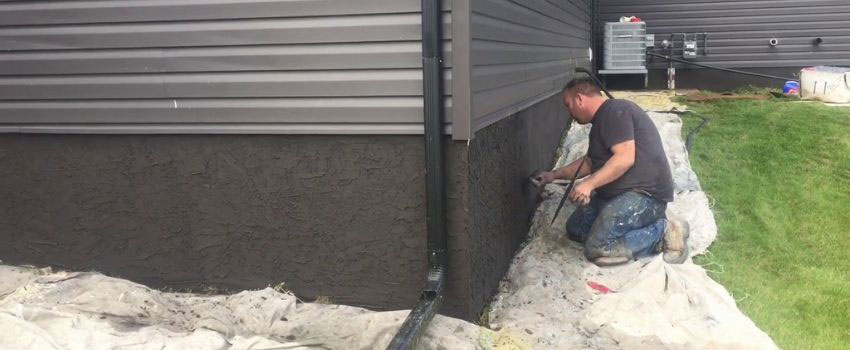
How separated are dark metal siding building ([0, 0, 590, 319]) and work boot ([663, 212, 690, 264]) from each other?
142cm

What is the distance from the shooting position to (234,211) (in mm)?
4043

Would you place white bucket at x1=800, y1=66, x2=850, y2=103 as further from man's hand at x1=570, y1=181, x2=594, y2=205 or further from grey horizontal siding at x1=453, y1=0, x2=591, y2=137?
man's hand at x1=570, y1=181, x2=594, y2=205

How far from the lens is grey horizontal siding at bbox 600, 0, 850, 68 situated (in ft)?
42.3

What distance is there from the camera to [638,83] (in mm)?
13367

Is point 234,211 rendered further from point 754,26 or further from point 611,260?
point 754,26

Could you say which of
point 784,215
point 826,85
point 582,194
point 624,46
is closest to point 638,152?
point 582,194

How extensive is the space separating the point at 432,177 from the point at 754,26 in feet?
38.0

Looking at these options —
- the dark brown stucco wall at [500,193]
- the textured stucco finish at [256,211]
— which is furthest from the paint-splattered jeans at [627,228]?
the textured stucco finish at [256,211]

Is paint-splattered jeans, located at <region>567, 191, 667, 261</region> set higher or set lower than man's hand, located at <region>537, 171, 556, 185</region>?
lower

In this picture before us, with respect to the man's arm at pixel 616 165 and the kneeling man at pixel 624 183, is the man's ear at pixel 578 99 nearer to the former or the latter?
the kneeling man at pixel 624 183

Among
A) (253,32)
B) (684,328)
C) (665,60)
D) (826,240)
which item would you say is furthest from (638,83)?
(253,32)

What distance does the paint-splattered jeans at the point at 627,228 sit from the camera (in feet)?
16.3

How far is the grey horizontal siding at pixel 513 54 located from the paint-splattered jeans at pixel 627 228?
3.26ft

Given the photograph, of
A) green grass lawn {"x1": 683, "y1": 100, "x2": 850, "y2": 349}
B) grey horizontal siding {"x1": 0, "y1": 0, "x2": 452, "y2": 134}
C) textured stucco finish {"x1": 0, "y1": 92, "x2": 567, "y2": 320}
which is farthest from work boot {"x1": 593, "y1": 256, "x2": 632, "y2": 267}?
grey horizontal siding {"x1": 0, "y1": 0, "x2": 452, "y2": 134}
